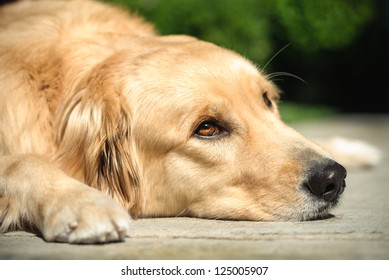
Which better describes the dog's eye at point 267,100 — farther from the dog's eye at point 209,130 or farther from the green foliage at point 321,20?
the green foliage at point 321,20

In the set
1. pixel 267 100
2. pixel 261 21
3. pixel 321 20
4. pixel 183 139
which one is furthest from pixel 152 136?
pixel 321 20

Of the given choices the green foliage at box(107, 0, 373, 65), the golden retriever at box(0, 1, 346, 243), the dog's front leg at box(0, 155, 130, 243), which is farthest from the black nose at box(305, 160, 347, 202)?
the green foliage at box(107, 0, 373, 65)

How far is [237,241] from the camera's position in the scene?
275 cm

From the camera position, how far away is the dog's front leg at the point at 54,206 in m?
2.71

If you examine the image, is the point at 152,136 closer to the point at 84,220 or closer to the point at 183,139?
the point at 183,139

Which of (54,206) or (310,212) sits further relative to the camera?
(310,212)

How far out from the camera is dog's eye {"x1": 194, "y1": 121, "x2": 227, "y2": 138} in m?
3.44

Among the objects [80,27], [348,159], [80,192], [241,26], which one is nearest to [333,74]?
[241,26]

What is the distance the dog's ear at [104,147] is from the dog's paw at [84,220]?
2.26 ft

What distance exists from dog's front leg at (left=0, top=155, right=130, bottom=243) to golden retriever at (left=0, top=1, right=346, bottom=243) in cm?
1

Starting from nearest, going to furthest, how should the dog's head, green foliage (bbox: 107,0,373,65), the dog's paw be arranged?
the dog's paw < the dog's head < green foliage (bbox: 107,0,373,65)

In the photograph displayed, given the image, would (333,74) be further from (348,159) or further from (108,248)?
(108,248)

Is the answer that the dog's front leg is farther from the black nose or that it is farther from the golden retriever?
the black nose

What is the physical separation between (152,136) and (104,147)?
273mm
